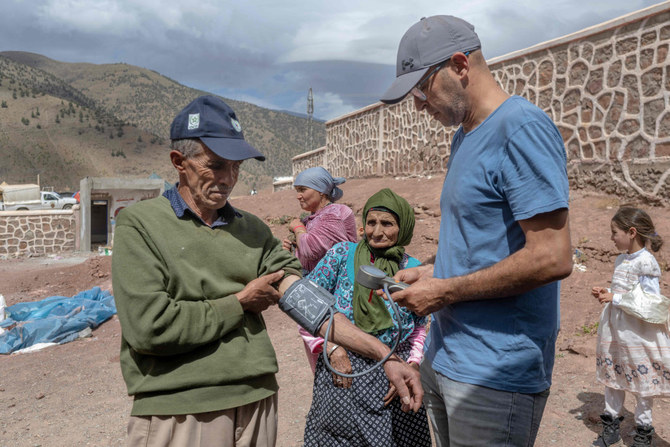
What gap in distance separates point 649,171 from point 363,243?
620 centimetres

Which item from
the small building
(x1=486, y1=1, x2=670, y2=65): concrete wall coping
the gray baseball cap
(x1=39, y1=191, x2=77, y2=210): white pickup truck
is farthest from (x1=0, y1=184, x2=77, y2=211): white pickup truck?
the gray baseball cap

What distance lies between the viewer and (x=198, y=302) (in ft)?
5.23

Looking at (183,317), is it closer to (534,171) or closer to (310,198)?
(534,171)

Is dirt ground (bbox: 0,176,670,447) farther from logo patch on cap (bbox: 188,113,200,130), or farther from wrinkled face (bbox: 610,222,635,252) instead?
logo patch on cap (bbox: 188,113,200,130)

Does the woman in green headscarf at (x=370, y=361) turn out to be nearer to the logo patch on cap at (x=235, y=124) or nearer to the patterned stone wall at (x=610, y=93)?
the logo patch on cap at (x=235, y=124)

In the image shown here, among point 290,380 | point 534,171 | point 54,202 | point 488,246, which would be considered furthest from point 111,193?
point 534,171

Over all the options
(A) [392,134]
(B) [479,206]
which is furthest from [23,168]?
(B) [479,206]

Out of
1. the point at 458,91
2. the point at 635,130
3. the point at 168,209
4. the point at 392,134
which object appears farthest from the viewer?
the point at 392,134

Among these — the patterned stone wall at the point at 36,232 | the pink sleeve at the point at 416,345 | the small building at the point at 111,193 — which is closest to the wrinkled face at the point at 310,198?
the pink sleeve at the point at 416,345

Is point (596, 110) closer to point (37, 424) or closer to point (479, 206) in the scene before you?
point (479, 206)

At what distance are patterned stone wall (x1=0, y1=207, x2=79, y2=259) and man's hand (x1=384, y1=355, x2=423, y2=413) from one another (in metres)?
16.5

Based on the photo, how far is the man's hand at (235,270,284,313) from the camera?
5.52 feet

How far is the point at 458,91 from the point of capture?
1596 millimetres

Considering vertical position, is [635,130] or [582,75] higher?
[582,75]
